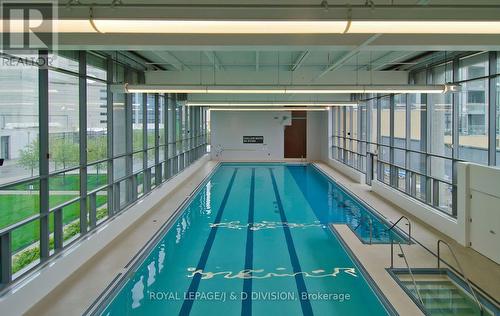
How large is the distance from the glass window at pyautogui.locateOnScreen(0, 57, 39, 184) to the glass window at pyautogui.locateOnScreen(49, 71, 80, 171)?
1.20 feet

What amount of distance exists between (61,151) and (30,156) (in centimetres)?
79

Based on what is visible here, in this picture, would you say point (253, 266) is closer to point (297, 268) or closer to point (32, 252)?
A: point (297, 268)

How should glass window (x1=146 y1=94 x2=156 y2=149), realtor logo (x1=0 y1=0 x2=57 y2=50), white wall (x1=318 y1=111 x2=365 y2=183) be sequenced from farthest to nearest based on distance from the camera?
white wall (x1=318 y1=111 x2=365 y2=183), glass window (x1=146 y1=94 x2=156 y2=149), realtor logo (x1=0 y1=0 x2=57 y2=50)

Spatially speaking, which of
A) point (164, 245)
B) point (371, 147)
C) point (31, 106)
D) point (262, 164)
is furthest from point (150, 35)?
point (262, 164)

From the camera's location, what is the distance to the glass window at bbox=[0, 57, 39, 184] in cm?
470

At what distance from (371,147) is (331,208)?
4350 mm

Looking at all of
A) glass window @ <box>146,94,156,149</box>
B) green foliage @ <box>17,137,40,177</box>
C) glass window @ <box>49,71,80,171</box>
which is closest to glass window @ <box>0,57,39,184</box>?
green foliage @ <box>17,137,40,177</box>

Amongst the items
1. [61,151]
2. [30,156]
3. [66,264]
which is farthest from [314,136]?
[30,156]

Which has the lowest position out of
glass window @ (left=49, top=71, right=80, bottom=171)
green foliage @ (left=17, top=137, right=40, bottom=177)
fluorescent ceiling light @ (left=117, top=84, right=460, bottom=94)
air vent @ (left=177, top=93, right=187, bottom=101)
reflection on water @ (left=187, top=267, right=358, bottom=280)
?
reflection on water @ (left=187, top=267, right=358, bottom=280)

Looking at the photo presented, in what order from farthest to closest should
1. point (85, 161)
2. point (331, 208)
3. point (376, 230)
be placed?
point (331, 208), point (376, 230), point (85, 161)

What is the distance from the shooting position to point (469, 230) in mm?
7055

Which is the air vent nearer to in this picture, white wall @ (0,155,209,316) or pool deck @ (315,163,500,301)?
white wall @ (0,155,209,316)

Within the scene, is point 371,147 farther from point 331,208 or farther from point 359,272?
point 359,272

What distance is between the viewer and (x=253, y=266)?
254 inches
